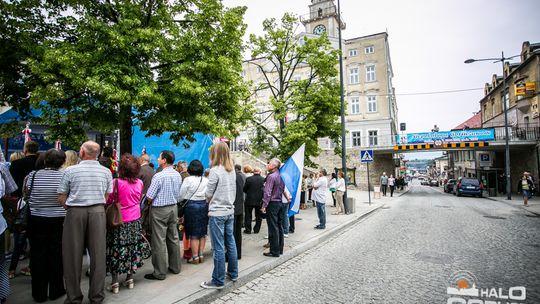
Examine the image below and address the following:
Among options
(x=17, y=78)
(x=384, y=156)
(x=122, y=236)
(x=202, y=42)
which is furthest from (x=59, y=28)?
(x=384, y=156)

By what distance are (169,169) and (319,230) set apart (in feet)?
18.9

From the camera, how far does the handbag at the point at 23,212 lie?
4.11 meters

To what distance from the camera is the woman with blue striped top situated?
394cm

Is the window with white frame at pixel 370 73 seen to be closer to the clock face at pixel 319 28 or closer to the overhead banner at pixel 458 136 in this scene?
the clock face at pixel 319 28

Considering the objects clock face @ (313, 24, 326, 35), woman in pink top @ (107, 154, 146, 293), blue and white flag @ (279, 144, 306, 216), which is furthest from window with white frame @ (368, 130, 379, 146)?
woman in pink top @ (107, 154, 146, 293)

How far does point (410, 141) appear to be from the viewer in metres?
28.0

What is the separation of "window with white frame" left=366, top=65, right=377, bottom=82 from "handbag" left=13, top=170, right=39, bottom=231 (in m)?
37.0

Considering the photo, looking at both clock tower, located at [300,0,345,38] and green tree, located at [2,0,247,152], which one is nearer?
green tree, located at [2,0,247,152]

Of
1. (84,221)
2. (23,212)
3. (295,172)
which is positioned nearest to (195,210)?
(84,221)

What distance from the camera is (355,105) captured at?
3666 centimetres

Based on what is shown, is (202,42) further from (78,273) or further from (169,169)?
(78,273)

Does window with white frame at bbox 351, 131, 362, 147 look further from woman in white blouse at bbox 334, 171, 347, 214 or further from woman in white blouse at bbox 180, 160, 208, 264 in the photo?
woman in white blouse at bbox 180, 160, 208, 264
